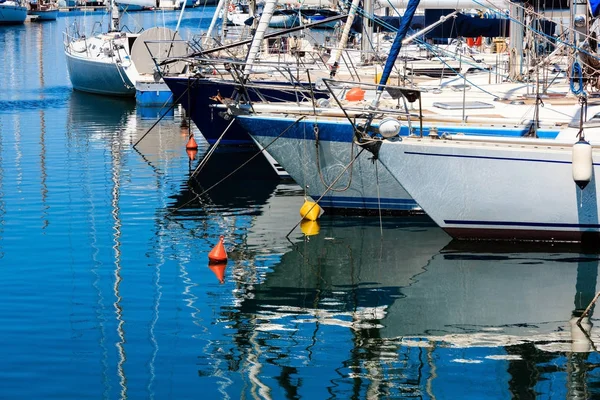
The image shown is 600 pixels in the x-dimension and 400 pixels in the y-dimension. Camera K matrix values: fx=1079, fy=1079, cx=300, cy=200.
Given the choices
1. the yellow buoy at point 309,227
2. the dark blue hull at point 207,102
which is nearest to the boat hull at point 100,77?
the dark blue hull at point 207,102

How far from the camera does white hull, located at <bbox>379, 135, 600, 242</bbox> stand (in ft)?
57.4

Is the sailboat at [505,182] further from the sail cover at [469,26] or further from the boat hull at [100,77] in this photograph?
the boat hull at [100,77]

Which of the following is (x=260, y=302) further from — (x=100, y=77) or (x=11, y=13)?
(x=11, y=13)

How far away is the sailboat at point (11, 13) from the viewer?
345ft

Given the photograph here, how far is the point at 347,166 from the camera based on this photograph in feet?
63.5

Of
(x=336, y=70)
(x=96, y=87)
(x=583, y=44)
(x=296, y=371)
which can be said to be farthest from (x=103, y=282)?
(x=96, y=87)

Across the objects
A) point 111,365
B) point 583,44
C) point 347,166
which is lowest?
point 111,365

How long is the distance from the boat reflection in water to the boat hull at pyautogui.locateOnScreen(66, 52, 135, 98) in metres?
26.5

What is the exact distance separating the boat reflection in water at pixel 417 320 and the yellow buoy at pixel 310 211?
109 cm

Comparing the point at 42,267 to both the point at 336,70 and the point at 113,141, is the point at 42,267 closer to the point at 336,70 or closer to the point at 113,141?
the point at 336,70

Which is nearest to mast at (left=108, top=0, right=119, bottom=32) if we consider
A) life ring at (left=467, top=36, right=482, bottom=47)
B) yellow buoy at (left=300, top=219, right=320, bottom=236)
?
life ring at (left=467, top=36, right=482, bottom=47)

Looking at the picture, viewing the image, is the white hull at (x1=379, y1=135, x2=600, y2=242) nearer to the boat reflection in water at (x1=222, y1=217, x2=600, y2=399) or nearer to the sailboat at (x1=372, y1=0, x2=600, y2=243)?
the sailboat at (x1=372, y1=0, x2=600, y2=243)

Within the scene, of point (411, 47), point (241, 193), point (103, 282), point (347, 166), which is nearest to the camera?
point (103, 282)

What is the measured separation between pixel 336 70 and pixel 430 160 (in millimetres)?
10364
